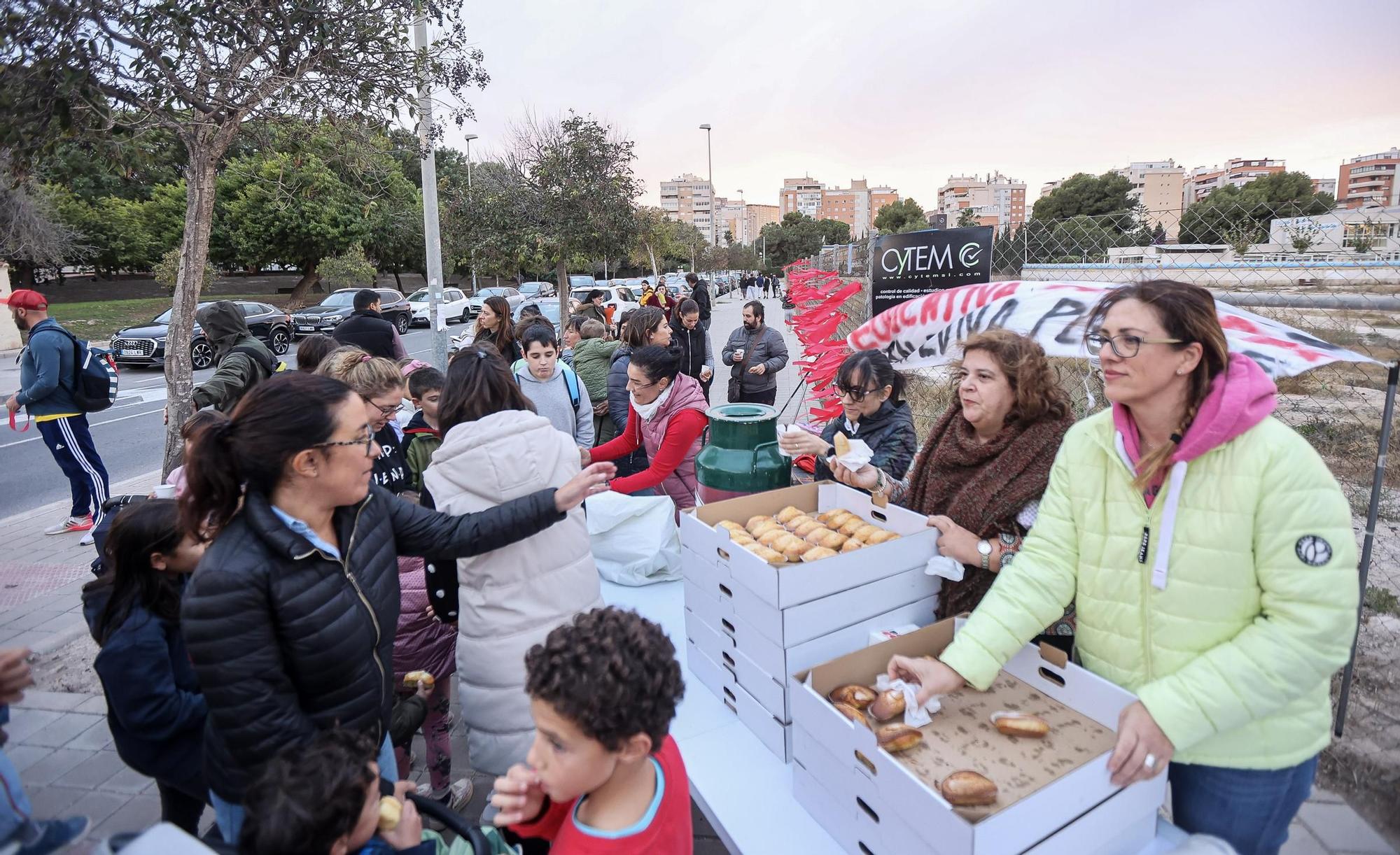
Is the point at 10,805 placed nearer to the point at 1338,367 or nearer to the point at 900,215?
the point at 1338,367

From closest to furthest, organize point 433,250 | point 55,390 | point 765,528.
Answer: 1. point 765,528
2. point 55,390
3. point 433,250

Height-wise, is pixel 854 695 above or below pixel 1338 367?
below

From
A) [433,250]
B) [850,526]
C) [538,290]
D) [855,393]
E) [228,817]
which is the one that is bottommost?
[228,817]

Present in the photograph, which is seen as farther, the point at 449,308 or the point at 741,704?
the point at 449,308

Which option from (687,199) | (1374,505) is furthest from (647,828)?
(687,199)

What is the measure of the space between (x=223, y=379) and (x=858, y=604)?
4.51m

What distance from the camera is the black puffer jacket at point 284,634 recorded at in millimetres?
1461

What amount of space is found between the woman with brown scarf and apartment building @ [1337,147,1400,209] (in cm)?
1531

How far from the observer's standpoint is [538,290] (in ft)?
93.2

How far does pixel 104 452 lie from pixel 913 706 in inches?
432

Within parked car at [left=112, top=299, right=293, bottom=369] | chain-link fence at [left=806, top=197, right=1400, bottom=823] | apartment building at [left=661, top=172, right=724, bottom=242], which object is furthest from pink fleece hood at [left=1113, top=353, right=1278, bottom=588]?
apartment building at [left=661, top=172, right=724, bottom=242]

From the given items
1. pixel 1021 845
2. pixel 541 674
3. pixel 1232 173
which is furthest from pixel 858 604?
pixel 1232 173

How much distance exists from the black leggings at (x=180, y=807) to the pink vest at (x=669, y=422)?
2.17 metres

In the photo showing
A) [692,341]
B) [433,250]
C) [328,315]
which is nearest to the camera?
[692,341]
